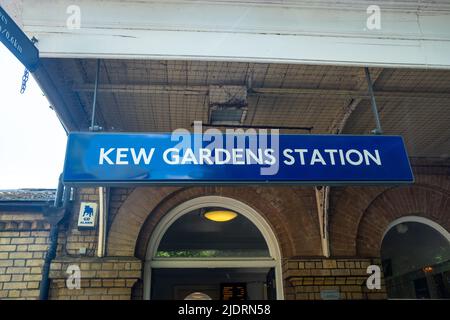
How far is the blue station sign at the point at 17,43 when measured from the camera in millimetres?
2799

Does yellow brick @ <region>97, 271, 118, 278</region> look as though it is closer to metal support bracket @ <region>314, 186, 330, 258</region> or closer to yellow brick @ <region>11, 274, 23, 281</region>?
yellow brick @ <region>11, 274, 23, 281</region>

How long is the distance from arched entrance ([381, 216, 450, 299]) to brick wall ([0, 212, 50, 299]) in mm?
4925

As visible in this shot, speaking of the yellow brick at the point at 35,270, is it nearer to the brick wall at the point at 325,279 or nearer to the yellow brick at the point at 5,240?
the yellow brick at the point at 5,240

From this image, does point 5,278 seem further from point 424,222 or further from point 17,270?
point 424,222

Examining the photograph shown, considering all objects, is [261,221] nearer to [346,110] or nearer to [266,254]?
[266,254]

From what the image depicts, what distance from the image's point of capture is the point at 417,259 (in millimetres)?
6441

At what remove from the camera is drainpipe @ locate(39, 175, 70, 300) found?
16.4 ft

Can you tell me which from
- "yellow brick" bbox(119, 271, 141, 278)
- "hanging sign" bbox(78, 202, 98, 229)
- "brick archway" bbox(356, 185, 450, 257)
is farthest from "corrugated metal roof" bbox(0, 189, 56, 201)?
"brick archway" bbox(356, 185, 450, 257)

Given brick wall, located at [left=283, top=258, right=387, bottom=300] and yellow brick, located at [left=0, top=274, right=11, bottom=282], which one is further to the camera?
brick wall, located at [left=283, top=258, right=387, bottom=300]

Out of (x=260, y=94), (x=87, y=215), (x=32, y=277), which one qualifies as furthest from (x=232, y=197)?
(x=32, y=277)

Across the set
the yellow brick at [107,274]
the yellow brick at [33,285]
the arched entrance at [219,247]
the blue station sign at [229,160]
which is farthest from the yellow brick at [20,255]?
the blue station sign at [229,160]

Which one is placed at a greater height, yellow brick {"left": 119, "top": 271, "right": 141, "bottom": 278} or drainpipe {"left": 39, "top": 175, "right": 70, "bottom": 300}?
drainpipe {"left": 39, "top": 175, "right": 70, "bottom": 300}

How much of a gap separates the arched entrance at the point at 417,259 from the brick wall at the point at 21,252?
4.92 meters

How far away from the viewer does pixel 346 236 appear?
5609 mm
